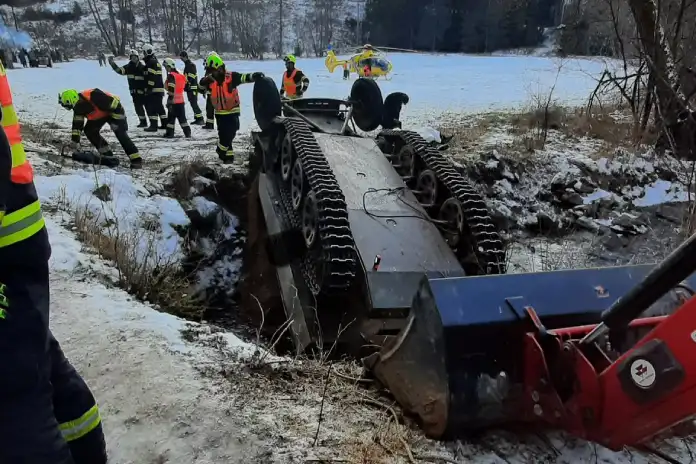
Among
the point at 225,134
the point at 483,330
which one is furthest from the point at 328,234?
the point at 225,134

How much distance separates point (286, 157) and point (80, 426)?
16.0 feet

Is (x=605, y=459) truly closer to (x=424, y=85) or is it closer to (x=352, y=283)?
(x=352, y=283)

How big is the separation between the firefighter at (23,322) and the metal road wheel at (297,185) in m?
4.04

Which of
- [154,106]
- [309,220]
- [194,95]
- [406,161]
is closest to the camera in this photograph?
[309,220]

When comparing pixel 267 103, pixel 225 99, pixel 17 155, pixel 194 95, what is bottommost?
pixel 194 95

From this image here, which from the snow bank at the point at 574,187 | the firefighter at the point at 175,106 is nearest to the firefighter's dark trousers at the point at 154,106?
the firefighter at the point at 175,106

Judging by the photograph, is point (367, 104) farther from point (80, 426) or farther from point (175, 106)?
point (80, 426)

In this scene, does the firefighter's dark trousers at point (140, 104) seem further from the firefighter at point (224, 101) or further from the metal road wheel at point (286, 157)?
the metal road wheel at point (286, 157)

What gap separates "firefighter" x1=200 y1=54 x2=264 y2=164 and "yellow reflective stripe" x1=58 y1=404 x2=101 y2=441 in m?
7.29

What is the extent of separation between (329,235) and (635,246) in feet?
16.9

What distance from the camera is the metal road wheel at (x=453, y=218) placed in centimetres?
542

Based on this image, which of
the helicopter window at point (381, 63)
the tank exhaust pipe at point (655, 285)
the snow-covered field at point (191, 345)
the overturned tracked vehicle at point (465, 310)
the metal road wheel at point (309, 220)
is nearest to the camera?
the tank exhaust pipe at point (655, 285)

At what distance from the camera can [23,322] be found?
1.90 m

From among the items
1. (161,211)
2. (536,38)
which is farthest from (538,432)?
(536,38)
